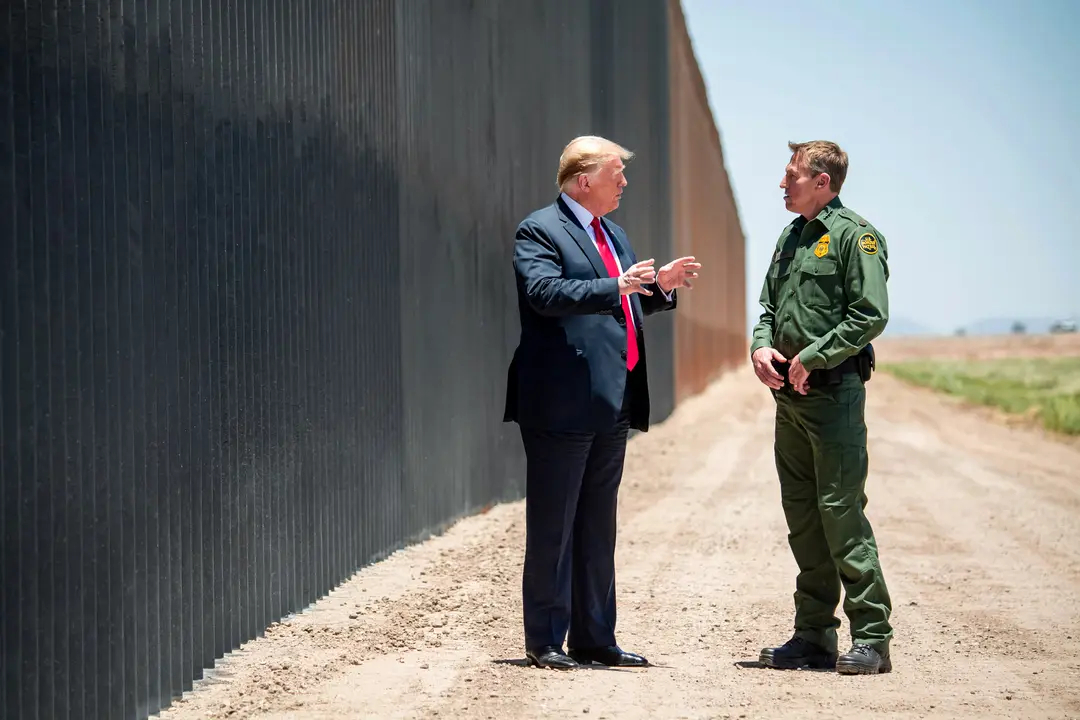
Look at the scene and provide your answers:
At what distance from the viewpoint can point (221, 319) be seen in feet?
17.1

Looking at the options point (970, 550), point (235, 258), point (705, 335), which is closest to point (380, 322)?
point (235, 258)

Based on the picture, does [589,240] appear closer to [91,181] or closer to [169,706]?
[91,181]

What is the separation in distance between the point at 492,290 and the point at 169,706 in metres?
6.39

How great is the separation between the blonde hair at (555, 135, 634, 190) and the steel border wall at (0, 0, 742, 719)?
1.32 m

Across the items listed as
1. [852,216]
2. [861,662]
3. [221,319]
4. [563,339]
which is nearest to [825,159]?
[852,216]

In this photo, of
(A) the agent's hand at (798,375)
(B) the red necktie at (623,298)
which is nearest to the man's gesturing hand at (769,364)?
(A) the agent's hand at (798,375)

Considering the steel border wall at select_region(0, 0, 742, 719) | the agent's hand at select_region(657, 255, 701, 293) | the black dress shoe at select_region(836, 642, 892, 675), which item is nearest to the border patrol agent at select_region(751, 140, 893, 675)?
the black dress shoe at select_region(836, 642, 892, 675)

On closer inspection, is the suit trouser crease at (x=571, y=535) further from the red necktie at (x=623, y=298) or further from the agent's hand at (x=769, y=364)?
the agent's hand at (x=769, y=364)

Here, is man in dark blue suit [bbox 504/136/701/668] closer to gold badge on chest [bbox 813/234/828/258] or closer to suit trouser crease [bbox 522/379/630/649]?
suit trouser crease [bbox 522/379/630/649]

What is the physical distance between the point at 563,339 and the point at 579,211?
→ 21.4 inches

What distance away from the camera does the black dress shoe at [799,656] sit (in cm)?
525

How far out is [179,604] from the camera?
4.68 meters

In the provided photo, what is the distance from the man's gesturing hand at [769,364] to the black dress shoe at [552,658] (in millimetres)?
1280

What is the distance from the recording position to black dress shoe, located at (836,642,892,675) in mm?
5043
